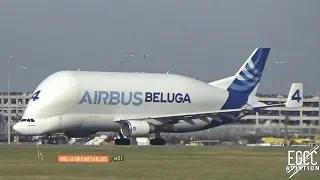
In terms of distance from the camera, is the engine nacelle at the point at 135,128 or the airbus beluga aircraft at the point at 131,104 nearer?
the airbus beluga aircraft at the point at 131,104

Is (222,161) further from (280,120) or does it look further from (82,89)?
(280,120)

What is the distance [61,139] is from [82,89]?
662 inches

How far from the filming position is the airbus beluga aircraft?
8844 cm

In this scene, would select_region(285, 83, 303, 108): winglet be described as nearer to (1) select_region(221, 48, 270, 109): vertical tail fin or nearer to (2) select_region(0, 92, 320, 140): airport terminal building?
(2) select_region(0, 92, 320, 140): airport terminal building

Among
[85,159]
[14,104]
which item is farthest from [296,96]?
[14,104]

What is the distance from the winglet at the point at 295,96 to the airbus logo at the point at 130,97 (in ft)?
32.1

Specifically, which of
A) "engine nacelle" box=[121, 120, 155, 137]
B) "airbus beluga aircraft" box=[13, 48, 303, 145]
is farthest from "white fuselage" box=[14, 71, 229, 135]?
"engine nacelle" box=[121, 120, 155, 137]

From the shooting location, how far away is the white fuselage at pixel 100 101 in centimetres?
8838

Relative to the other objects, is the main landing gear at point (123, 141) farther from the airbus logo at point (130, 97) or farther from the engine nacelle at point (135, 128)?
the airbus logo at point (130, 97)

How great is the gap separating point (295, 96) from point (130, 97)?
51.7ft

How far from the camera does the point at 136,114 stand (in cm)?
9156

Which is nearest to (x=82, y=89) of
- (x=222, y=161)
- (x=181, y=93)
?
(x=181, y=93)

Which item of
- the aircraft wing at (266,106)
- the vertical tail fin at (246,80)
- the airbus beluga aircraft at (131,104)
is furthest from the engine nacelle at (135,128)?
the vertical tail fin at (246,80)

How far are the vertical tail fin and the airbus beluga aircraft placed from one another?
101mm
